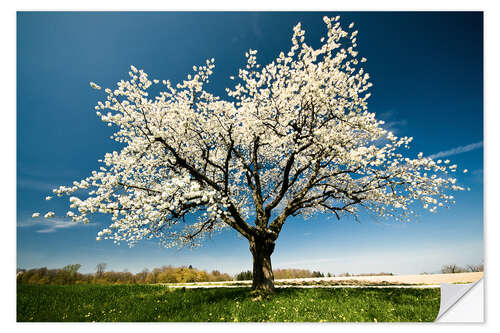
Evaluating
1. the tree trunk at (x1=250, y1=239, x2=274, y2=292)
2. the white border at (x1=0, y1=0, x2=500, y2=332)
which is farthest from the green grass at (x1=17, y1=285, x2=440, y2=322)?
the tree trunk at (x1=250, y1=239, x2=274, y2=292)

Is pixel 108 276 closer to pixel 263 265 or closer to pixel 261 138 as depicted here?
pixel 263 265

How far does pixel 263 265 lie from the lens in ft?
22.2

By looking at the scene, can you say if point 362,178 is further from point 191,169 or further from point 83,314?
point 83,314

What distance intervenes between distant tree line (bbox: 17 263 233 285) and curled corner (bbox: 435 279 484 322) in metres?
8.38

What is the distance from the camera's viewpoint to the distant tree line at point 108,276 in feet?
16.9

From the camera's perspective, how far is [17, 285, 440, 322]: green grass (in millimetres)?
4574

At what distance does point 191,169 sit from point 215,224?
3011mm

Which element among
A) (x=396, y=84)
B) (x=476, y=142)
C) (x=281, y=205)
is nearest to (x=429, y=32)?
(x=396, y=84)

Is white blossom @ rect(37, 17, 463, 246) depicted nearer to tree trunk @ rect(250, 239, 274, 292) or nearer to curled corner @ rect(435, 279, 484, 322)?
tree trunk @ rect(250, 239, 274, 292)

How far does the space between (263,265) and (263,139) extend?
3.96 m
